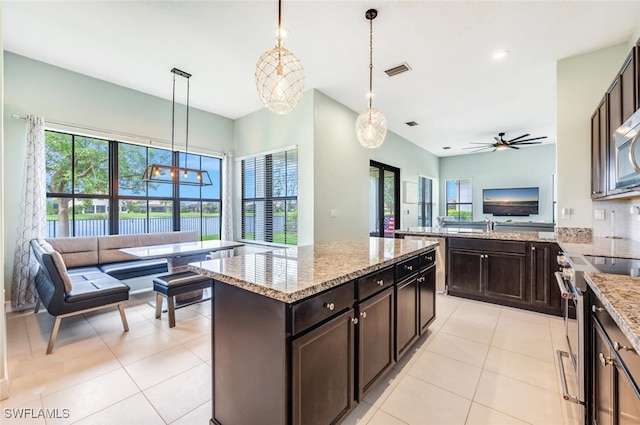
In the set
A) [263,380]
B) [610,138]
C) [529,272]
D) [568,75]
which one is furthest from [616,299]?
[568,75]

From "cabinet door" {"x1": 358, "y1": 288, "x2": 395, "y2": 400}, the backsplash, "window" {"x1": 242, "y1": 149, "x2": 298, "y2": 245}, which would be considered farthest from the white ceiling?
"cabinet door" {"x1": 358, "y1": 288, "x2": 395, "y2": 400}

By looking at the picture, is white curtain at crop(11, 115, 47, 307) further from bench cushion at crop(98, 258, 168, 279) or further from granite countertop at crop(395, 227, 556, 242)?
granite countertop at crop(395, 227, 556, 242)

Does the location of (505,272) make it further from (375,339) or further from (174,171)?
(174,171)

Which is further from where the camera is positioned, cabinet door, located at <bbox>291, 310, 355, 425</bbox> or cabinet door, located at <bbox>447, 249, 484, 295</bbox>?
cabinet door, located at <bbox>447, 249, 484, 295</bbox>

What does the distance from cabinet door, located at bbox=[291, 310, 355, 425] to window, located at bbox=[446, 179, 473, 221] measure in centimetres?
890

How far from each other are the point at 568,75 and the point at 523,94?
1.13 m

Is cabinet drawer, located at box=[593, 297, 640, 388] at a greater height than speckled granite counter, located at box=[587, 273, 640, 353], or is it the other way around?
speckled granite counter, located at box=[587, 273, 640, 353]

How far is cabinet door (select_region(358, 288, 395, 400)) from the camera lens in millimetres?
1631

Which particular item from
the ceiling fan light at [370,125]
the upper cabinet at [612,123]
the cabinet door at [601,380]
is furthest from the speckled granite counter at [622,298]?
the ceiling fan light at [370,125]

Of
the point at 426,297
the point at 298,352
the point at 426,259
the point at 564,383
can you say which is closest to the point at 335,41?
the point at 426,259

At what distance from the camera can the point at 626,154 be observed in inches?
75.3

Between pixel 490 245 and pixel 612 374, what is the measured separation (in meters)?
2.62

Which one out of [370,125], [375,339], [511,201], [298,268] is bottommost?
[375,339]

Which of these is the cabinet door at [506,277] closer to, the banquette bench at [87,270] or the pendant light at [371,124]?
the pendant light at [371,124]
